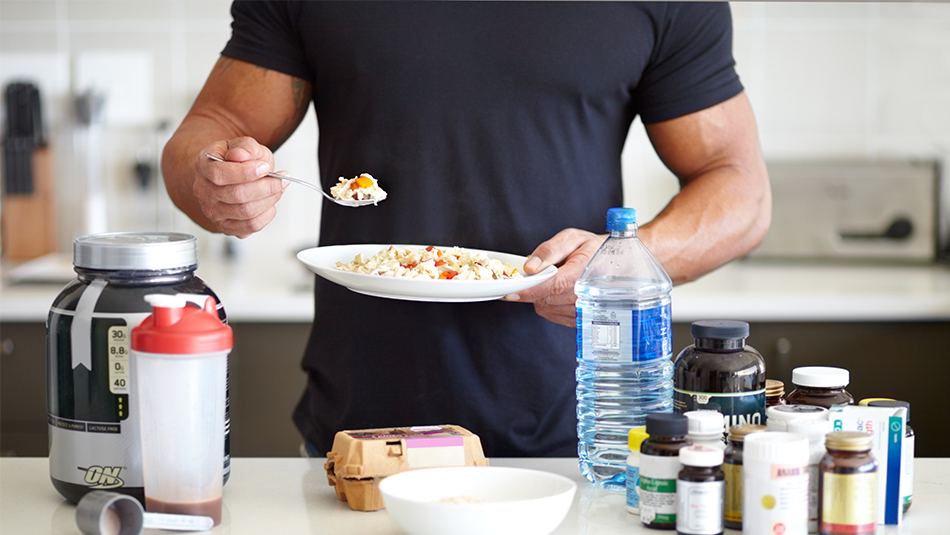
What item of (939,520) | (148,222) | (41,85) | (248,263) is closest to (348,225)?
(939,520)

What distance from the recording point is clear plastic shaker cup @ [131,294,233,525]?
2.77 ft

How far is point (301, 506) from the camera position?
3.23 ft

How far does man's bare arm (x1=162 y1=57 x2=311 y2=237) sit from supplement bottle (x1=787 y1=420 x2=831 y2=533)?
67 centimetres

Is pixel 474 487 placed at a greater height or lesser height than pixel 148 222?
lesser

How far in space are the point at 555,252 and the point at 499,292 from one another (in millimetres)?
120

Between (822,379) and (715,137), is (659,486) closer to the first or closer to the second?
(822,379)

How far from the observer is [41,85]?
282 cm

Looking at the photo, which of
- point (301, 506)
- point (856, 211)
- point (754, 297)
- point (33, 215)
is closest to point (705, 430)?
point (301, 506)

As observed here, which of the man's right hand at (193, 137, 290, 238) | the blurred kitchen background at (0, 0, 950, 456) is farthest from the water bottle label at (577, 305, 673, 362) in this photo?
the blurred kitchen background at (0, 0, 950, 456)

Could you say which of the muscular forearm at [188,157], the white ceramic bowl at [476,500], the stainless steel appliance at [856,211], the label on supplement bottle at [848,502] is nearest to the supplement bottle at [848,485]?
the label on supplement bottle at [848,502]

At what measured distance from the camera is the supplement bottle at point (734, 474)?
0.88 metres

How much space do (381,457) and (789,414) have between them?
0.42m

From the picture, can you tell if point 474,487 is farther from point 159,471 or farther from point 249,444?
point 249,444

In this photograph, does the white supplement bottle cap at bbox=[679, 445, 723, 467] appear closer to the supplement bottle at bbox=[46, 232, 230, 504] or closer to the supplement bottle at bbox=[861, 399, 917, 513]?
the supplement bottle at bbox=[861, 399, 917, 513]
